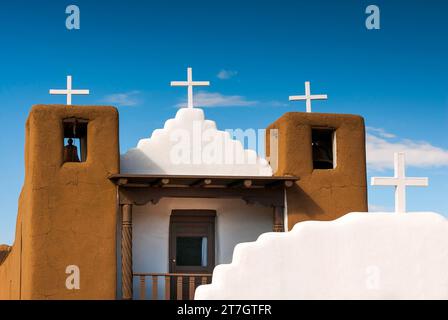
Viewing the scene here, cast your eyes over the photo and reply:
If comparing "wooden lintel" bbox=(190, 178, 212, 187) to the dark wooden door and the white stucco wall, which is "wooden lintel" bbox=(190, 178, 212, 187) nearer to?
the white stucco wall

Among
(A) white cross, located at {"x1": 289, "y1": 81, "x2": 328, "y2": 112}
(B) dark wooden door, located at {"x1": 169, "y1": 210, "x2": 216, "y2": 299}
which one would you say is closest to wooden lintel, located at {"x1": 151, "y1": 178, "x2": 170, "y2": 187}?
(B) dark wooden door, located at {"x1": 169, "y1": 210, "x2": 216, "y2": 299}

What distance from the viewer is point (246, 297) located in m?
12.6

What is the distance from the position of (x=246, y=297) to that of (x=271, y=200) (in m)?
4.72

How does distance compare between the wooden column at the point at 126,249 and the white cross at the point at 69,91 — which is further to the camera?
the white cross at the point at 69,91

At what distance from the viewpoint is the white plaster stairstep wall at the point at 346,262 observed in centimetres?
1271

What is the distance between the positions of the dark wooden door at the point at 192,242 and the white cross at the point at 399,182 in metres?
4.95

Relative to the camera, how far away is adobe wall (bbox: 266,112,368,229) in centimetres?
1698

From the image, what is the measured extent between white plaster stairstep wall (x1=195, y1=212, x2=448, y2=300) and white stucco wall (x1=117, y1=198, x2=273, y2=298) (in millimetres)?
4786

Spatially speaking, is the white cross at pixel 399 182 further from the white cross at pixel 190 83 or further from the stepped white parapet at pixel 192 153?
the white cross at pixel 190 83

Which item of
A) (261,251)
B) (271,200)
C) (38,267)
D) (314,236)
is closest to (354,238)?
(314,236)

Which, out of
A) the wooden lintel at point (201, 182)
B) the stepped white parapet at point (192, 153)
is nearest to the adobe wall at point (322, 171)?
the stepped white parapet at point (192, 153)

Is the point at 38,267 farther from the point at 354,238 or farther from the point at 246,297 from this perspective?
the point at 354,238

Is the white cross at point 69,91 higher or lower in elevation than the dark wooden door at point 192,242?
higher

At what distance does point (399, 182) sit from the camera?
1452 cm
